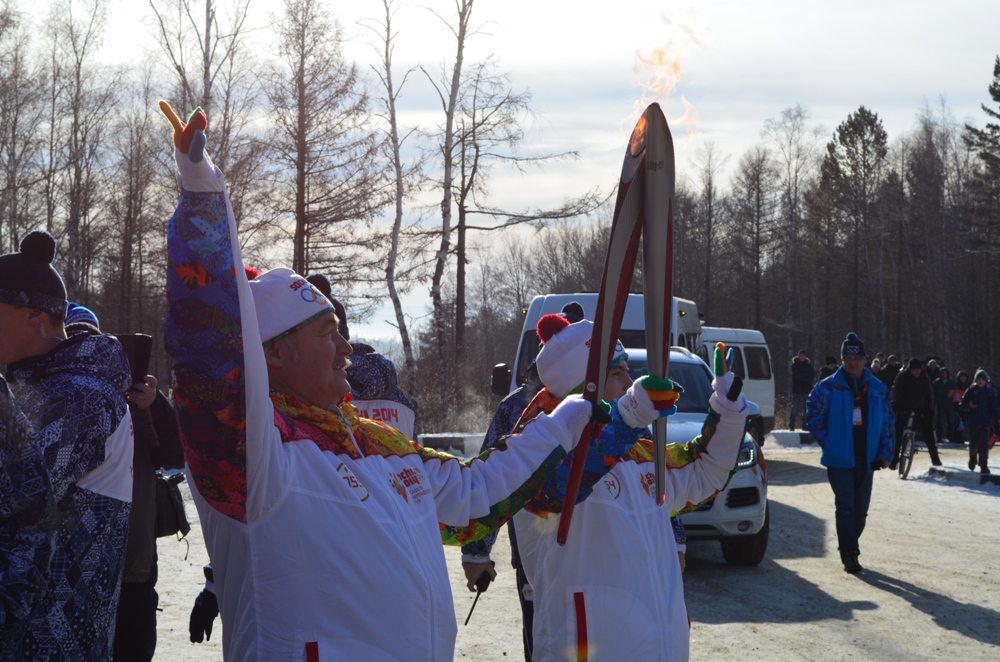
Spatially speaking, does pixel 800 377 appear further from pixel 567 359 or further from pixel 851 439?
pixel 567 359

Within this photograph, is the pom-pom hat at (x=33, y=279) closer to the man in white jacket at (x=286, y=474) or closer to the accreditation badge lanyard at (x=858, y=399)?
the man in white jacket at (x=286, y=474)

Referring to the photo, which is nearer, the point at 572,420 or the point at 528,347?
the point at 572,420

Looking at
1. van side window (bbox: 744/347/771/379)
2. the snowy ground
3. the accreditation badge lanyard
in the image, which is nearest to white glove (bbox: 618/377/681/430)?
the snowy ground

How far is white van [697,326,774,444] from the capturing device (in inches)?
846

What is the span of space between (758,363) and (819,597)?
1569 centimetres

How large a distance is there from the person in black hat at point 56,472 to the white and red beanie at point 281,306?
0.61 metres

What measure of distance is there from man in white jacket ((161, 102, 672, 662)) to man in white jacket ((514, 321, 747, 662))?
2.87 feet

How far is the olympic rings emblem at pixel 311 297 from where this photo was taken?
2.45 m

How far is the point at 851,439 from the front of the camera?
9031mm

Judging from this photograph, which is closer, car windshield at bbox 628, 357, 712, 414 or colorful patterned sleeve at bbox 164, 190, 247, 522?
colorful patterned sleeve at bbox 164, 190, 247, 522

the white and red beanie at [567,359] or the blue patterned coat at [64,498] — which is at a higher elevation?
the white and red beanie at [567,359]

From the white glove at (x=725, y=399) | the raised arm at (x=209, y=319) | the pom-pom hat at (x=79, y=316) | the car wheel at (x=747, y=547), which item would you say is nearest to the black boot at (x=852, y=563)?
the car wheel at (x=747, y=547)

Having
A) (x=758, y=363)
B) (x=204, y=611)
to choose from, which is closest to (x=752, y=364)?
(x=758, y=363)

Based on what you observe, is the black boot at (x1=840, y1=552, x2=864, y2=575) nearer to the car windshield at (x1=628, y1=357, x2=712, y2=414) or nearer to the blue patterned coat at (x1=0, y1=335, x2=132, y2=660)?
the car windshield at (x1=628, y1=357, x2=712, y2=414)
